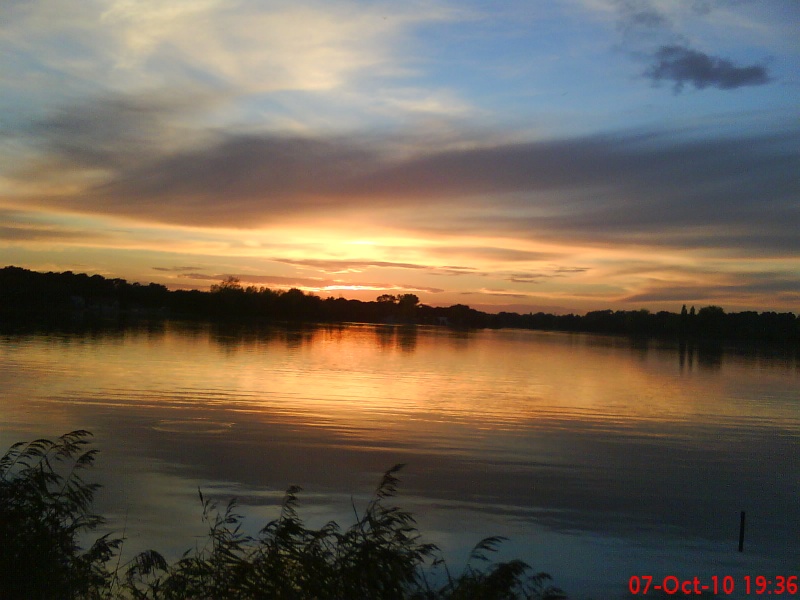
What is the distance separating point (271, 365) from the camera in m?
39.0

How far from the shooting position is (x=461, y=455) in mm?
18188

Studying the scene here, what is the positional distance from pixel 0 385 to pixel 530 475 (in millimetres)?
20359

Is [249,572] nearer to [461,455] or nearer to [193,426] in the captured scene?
[461,455]

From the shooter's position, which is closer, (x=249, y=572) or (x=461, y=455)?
(x=249, y=572)

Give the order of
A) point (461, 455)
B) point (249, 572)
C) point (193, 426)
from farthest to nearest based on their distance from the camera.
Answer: point (193, 426) < point (461, 455) < point (249, 572)

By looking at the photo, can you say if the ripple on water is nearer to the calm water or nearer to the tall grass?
the calm water

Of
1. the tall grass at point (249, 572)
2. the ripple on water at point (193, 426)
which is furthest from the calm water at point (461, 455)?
the tall grass at point (249, 572)

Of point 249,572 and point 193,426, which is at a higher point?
point 249,572

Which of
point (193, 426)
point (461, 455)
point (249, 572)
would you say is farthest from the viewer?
point (193, 426)

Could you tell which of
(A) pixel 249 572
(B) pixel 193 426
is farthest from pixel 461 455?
(A) pixel 249 572

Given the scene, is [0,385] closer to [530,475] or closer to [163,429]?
[163,429]

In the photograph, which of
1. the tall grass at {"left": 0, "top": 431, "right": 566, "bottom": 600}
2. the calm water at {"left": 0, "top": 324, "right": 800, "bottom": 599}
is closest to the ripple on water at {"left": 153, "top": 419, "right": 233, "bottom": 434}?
the calm water at {"left": 0, "top": 324, "right": 800, "bottom": 599}

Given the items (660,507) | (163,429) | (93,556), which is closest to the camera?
(93,556)

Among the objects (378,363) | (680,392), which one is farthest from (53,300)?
(680,392)
